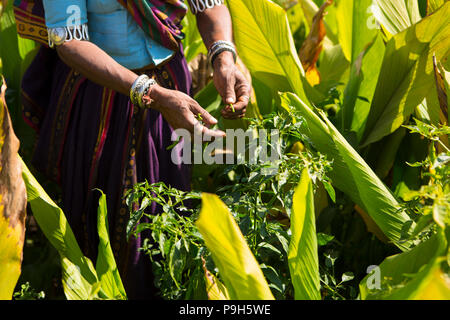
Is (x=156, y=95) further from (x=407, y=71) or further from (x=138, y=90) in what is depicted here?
(x=407, y=71)

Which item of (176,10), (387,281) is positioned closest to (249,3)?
(176,10)

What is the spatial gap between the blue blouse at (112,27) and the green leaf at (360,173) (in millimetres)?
356

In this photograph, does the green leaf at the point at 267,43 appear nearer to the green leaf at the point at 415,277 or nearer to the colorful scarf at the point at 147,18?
the colorful scarf at the point at 147,18

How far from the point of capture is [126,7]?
1.41m

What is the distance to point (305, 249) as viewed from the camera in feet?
3.53

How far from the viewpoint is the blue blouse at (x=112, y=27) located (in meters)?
1.37

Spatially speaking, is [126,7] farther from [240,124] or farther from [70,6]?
[240,124]

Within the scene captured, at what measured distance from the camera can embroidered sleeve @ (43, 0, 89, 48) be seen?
1361 mm

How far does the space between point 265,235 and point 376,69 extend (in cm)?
86

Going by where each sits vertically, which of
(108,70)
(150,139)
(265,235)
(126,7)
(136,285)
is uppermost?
(126,7)

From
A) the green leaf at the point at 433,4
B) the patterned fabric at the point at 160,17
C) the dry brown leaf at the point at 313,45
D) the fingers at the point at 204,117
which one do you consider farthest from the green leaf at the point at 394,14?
the fingers at the point at 204,117

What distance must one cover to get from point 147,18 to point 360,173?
1.97ft
